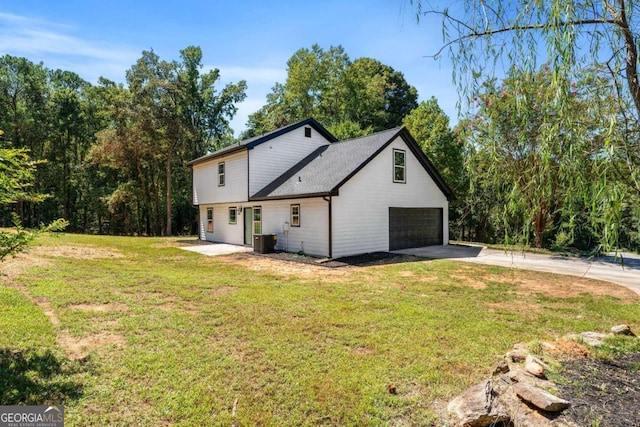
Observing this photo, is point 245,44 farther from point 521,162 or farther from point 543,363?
point 543,363

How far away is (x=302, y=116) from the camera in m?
33.0

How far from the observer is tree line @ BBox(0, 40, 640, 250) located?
315cm

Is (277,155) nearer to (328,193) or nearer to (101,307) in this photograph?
(328,193)

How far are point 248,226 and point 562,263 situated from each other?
43.5ft

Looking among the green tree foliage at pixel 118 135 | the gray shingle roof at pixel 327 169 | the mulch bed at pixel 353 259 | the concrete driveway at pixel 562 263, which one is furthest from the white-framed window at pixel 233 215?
the green tree foliage at pixel 118 135

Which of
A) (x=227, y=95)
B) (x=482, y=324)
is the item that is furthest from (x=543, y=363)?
(x=227, y=95)

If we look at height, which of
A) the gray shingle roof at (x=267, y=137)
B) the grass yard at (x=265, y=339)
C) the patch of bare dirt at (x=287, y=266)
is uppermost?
the gray shingle roof at (x=267, y=137)

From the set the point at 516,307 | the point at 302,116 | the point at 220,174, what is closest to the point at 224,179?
the point at 220,174

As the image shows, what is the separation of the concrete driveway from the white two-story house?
1.86 meters

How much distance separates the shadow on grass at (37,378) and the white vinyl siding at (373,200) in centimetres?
941

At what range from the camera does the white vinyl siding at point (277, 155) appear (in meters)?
16.5

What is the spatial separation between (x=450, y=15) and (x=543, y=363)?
3682mm

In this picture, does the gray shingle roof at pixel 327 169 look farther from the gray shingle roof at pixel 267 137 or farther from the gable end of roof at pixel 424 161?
the gray shingle roof at pixel 267 137

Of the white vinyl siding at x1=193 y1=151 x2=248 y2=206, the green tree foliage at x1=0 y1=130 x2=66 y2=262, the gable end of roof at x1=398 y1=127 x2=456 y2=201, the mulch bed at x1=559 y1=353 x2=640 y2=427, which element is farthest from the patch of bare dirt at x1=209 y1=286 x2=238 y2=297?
the gable end of roof at x1=398 y1=127 x2=456 y2=201
